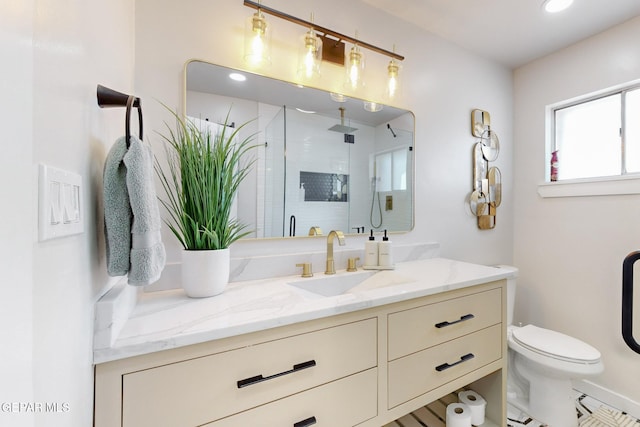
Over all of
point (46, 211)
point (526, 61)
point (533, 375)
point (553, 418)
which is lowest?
point (553, 418)

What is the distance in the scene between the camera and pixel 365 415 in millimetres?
991

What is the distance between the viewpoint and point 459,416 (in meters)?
1.36

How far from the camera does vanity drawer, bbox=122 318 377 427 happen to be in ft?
2.28

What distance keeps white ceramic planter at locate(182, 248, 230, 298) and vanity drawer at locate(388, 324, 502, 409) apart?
724 millimetres

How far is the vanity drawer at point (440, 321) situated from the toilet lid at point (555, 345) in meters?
0.40

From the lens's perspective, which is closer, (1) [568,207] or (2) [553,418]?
(2) [553,418]

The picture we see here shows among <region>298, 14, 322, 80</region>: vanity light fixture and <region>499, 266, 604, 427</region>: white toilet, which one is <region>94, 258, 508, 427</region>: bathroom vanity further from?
<region>298, 14, 322, 80</region>: vanity light fixture

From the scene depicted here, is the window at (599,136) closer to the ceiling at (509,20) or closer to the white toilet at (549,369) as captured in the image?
the ceiling at (509,20)

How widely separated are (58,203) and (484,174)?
2.44m

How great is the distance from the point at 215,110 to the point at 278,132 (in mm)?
297

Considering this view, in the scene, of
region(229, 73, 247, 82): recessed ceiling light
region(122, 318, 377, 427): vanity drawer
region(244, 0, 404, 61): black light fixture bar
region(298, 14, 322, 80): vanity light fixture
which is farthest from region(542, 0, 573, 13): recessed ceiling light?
region(122, 318, 377, 427): vanity drawer

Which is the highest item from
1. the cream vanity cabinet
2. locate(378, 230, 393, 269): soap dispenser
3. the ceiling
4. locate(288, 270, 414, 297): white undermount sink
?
the ceiling

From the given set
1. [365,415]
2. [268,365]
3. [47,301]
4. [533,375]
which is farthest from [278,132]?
[533,375]

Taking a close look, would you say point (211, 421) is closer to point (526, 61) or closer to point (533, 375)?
point (533, 375)
